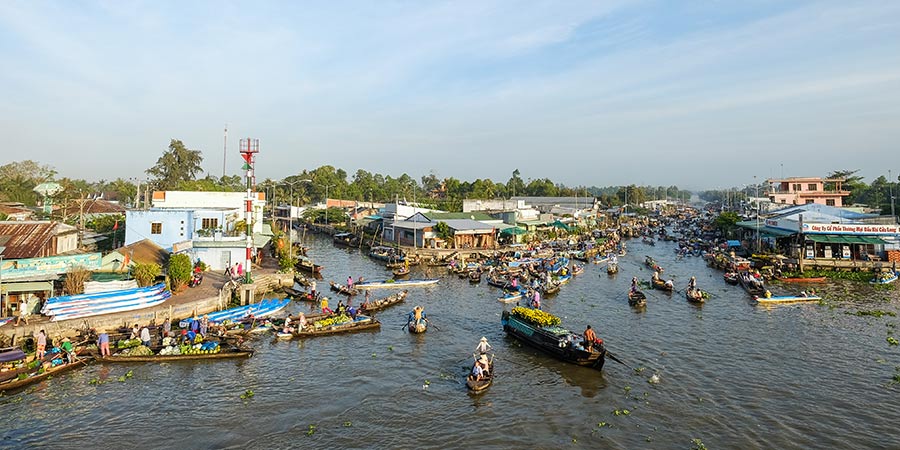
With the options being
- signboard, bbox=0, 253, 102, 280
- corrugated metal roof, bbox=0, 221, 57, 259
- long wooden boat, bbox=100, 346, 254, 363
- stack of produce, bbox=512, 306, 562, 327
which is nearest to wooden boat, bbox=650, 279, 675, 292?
stack of produce, bbox=512, 306, 562, 327

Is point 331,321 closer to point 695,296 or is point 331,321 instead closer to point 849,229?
point 695,296

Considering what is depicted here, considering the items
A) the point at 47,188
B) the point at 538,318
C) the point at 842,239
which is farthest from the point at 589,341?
the point at 47,188

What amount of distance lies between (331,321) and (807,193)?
91559 mm

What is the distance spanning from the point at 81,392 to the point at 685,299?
37.5m

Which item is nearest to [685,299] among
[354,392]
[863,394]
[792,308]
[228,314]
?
[792,308]

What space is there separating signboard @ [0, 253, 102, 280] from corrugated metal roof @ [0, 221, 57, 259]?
9.05ft

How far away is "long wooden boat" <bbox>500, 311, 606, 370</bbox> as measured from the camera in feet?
73.7

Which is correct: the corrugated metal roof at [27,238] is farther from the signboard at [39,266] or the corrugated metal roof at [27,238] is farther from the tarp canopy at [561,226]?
the tarp canopy at [561,226]

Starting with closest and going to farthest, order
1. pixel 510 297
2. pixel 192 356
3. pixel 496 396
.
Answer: pixel 496 396 < pixel 192 356 < pixel 510 297

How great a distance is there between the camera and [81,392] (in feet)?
64.1

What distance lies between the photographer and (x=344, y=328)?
28.2 metres

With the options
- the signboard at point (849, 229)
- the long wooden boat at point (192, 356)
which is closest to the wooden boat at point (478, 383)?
the long wooden boat at point (192, 356)

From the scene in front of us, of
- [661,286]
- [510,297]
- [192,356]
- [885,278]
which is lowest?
[192,356]

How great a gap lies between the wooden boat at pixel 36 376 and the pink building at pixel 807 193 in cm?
9768
